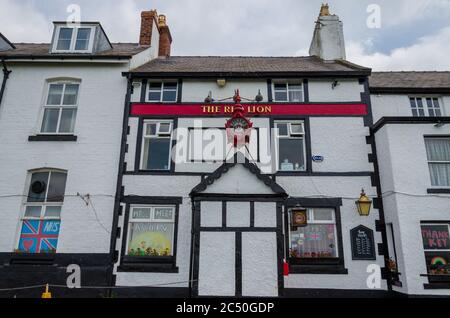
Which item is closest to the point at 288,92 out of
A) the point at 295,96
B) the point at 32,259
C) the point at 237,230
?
the point at 295,96

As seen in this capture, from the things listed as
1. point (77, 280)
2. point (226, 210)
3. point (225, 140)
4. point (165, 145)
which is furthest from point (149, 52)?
point (77, 280)

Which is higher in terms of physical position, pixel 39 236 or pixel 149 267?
pixel 39 236

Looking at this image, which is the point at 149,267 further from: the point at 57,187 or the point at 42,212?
the point at 57,187

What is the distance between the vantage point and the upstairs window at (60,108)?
34.9 ft

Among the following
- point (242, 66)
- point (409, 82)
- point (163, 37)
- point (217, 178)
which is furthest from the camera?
point (163, 37)

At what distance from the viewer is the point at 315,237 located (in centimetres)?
951

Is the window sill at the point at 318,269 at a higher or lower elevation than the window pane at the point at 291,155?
lower

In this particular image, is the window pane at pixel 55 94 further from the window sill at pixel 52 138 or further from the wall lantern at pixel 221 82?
the wall lantern at pixel 221 82

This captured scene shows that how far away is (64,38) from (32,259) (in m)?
8.35

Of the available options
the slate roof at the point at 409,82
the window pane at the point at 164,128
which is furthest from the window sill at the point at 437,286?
the window pane at the point at 164,128

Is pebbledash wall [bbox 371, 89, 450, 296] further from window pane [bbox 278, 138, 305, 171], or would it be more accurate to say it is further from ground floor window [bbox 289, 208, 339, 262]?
window pane [bbox 278, 138, 305, 171]

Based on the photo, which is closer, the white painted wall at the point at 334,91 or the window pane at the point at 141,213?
the window pane at the point at 141,213

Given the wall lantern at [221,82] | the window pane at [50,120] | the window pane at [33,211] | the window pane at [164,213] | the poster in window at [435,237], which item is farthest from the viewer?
the wall lantern at [221,82]

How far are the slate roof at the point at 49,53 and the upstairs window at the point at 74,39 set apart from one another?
0.51 m
